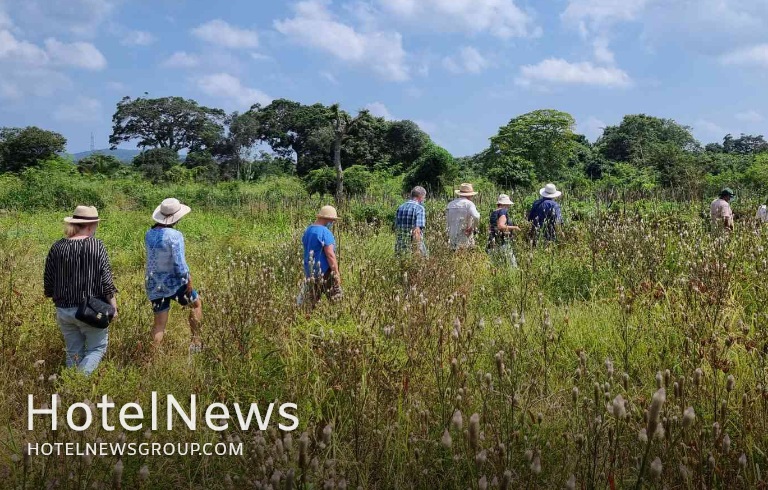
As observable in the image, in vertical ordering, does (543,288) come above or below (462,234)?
below

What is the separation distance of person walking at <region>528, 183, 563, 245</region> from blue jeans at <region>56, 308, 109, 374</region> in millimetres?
4920

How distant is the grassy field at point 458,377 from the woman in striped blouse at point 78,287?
22 centimetres

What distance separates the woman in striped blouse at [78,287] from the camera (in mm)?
3856

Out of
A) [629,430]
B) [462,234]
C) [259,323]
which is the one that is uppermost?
[462,234]

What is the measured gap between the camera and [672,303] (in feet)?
13.7

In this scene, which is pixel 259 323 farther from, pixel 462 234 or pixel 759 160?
pixel 759 160

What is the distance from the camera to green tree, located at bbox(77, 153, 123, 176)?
36.2 meters

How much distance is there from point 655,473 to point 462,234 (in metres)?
5.82

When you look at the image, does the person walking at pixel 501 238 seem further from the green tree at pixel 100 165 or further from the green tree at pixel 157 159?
the green tree at pixel 157 159


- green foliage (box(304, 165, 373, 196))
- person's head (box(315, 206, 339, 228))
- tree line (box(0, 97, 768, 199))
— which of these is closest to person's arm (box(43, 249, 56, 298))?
person's head (box(315, 206, 339, 228))

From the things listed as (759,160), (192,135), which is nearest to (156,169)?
(192,135)

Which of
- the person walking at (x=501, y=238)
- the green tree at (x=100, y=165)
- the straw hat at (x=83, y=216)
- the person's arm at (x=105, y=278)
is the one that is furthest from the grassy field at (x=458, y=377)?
the green tree at (x=100, y=165)

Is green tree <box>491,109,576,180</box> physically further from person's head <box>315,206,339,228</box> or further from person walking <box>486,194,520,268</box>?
person's head <box>315,206,339,228</box>

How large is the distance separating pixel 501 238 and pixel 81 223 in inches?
196
